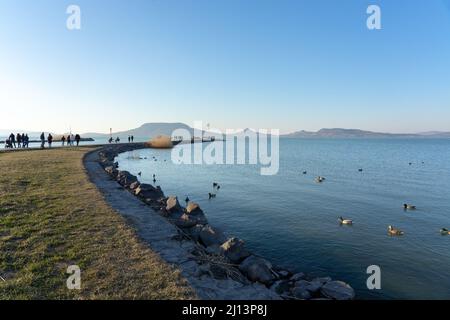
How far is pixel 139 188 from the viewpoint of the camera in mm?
20047

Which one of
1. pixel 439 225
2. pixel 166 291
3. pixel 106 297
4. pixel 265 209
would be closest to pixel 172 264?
pixel 166 291

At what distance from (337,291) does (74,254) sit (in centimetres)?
774

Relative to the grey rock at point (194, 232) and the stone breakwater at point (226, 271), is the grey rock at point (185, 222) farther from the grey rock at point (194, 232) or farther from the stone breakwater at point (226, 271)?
the stone breakwater at point (226, 271)

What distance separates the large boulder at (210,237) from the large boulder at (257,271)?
2319mm

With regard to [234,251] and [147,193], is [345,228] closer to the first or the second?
[234,251]

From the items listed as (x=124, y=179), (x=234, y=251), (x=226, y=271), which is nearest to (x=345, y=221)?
(x=234, y=251)

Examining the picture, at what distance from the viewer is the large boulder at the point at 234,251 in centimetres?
1023

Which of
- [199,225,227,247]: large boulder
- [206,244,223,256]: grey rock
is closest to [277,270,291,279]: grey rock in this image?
[206,244,223,256]: grey rock

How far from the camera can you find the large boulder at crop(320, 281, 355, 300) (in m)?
8.59

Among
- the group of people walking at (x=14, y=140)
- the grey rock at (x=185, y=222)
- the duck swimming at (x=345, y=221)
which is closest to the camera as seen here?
the grey rock at (x=185, y=222)

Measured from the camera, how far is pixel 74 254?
8.14m

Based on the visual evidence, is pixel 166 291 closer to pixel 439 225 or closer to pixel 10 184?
pixel 10 184

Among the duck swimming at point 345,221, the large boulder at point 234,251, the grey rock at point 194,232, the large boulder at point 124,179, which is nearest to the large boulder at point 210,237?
the grey rock at point 194,232
